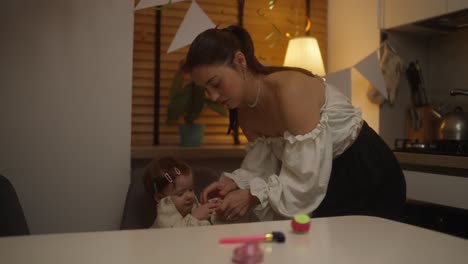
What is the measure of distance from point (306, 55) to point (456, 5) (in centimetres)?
74

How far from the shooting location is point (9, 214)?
1.38m

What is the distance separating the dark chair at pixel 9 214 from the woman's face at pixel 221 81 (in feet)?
2.27

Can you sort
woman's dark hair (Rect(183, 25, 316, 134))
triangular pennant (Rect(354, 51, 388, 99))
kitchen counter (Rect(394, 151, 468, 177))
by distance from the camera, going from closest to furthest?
woman's dark hair (Rect(183, 25, 316, 134)) < kitchen counter (Rect(394, 151, 468, 177)) < triangular pennant (Rect(354, 51, 388, 99))

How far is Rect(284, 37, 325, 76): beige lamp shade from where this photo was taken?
7.79 feet

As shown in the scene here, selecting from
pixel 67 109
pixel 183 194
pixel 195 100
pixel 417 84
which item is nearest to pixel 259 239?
pixel 183 194

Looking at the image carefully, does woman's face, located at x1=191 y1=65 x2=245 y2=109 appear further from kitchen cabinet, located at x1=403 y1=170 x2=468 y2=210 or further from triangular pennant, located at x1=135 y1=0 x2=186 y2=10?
kitchen cabinet, located at x1=403 y1=170 x2=468 y2=210

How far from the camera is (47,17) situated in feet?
5.35

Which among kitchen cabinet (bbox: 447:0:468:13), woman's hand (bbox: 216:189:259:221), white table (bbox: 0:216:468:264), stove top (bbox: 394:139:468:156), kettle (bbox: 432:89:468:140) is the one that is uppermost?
kitchen cabinet (bbox: 447:0:468:13)

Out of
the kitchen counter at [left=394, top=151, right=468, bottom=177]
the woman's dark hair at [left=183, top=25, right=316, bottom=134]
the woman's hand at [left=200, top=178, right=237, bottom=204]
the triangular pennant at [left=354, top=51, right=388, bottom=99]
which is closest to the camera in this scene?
the woman's dark hair at [left=183, top=25, right=316, bottom=134]

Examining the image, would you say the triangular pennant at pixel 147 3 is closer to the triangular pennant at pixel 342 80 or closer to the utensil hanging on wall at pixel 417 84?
the triangular pennant at pixel 342 80

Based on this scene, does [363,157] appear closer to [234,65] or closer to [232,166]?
[234,65]

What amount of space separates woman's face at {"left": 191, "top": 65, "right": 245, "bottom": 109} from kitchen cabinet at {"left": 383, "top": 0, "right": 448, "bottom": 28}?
1221 mm

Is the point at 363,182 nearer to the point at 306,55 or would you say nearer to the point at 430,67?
the point at 306,55

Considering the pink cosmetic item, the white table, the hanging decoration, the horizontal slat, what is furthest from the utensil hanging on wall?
Result: the pink cosmetic item
